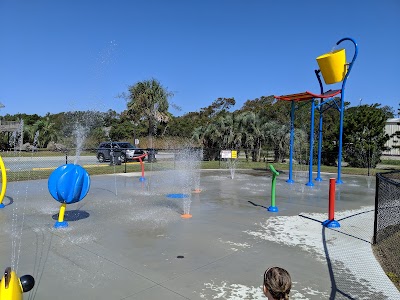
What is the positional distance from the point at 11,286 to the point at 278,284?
1496 millimetres

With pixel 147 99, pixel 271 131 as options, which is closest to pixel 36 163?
pixel 147 99

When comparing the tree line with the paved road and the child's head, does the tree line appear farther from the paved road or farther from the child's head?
the child's head

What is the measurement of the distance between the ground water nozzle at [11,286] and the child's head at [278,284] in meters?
1.44

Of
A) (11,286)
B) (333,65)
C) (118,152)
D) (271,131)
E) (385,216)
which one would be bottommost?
(385,216)

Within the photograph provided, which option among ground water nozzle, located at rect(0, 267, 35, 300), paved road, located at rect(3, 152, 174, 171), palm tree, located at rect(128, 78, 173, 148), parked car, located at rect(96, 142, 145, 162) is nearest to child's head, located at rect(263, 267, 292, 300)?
ground water nozzle, located at rect(0, 267, 35, 300)

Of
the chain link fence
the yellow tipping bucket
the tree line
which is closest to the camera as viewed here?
the chain link fence

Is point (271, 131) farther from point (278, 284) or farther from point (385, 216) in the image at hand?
point (278, 284)

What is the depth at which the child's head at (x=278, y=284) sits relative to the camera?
75.2 inches

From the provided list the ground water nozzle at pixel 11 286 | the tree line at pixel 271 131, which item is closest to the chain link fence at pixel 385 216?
the ground water nozzle at pixel 11 286

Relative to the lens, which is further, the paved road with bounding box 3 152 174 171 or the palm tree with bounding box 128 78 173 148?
the palm tree with bounding box 128 78 173 148

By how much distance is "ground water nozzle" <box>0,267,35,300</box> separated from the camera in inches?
74.5

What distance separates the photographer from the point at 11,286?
75.8 inches

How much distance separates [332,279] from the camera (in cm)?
421

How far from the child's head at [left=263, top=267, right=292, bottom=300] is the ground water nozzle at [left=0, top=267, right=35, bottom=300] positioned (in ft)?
4.71
